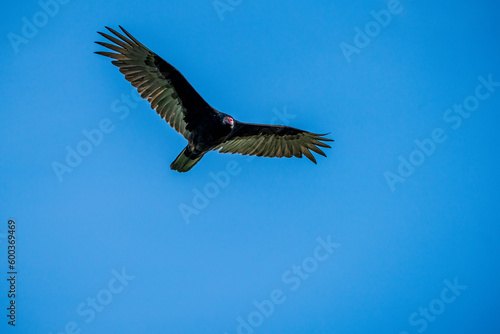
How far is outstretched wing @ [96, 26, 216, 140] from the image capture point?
313 inches

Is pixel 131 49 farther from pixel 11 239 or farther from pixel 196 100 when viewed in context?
pixel 11 239

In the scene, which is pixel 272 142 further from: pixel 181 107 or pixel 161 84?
pixel 161 84

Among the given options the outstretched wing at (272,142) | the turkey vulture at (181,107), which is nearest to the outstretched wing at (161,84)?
the turkey vulture at (181,107)

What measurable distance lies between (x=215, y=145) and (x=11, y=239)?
5.00m

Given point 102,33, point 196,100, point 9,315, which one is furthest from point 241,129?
point 9,315

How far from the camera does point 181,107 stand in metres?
8.61

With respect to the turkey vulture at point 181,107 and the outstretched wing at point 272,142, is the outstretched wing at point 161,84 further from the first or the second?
the outstretched wing at point 272,142

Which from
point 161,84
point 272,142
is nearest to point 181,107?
point 161,84

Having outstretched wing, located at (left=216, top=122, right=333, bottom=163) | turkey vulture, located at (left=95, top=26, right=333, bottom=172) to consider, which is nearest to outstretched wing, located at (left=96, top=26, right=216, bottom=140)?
turkey vulture, located at (left=95, top=26, right=333, bottom=172)

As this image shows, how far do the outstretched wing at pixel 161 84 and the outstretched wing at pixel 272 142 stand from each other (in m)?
1.07

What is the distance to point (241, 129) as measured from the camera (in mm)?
9047

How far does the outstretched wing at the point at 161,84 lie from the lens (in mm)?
7949

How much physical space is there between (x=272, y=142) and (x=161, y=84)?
291 cm

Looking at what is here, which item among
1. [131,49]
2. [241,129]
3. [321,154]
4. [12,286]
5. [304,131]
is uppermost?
[131,49]
